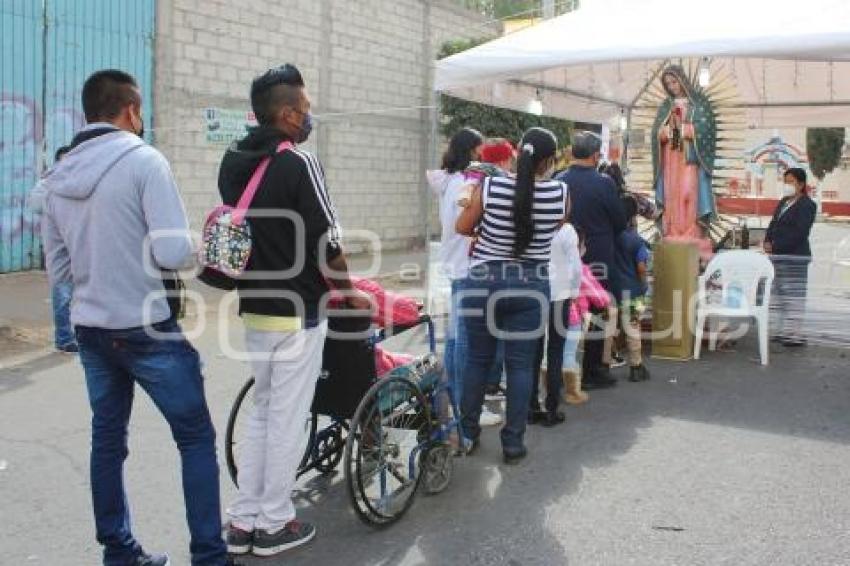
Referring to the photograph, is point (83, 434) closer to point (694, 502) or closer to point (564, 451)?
point (564, 451)

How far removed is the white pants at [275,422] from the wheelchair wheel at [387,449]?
0.23m

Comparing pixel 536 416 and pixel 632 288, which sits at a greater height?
pixel 632 288

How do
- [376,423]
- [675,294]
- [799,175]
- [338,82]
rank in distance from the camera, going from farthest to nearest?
[338,82], [799,175], [675,294], [376,423]

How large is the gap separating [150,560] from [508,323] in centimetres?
202

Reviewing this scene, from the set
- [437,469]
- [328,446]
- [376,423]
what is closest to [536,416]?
[437,469]

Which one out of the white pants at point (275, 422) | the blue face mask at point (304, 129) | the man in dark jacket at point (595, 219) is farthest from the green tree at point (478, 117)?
the white pants at point (275, 422)

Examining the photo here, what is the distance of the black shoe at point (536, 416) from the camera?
5.34 metres

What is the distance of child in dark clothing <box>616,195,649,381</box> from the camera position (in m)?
6.51

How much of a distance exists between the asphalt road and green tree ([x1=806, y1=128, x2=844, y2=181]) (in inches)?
1225

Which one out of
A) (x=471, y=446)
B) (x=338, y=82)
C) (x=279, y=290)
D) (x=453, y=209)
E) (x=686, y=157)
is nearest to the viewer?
(x=279, y=290)

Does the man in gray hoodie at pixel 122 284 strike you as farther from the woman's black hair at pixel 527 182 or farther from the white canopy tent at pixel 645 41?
the white canopy tent at pixel 645 41

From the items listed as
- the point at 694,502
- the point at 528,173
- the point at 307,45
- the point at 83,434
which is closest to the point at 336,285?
the point at 528,173

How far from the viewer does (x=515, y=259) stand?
436 centimetres

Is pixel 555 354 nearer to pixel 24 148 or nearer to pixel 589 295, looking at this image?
pixel 589 295
